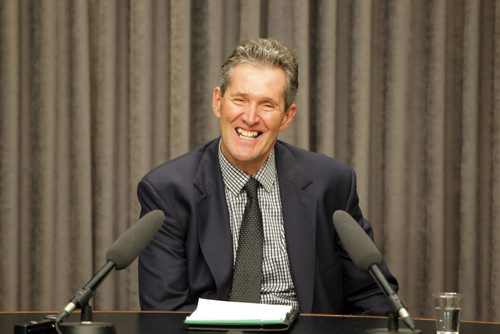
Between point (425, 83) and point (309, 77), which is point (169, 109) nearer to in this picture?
point (309, 77)

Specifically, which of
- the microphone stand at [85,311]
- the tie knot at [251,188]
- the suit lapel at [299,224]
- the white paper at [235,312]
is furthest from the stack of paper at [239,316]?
the tie knot at [251,188]

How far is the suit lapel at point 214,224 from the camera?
9.33 ft

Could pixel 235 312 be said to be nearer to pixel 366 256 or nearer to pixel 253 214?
pixel 366 256

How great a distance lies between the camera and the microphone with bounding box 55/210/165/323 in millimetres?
1917

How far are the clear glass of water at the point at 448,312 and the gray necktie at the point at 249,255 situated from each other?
841 millimetres

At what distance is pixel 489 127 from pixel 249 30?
1232 millimetres

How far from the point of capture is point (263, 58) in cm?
305

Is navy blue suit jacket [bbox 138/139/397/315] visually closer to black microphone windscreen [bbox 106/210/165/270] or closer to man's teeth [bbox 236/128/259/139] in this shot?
man's teeth [bbox 236/128/259/139]

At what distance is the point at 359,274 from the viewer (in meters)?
3.04

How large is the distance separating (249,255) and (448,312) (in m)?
0.92

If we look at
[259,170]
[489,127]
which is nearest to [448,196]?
[489,127]

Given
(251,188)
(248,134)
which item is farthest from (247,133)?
(251,188)

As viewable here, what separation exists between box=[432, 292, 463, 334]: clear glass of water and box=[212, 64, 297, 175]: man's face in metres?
1.06

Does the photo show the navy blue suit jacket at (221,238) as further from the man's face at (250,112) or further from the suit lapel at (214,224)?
the man's face at (250,112)
